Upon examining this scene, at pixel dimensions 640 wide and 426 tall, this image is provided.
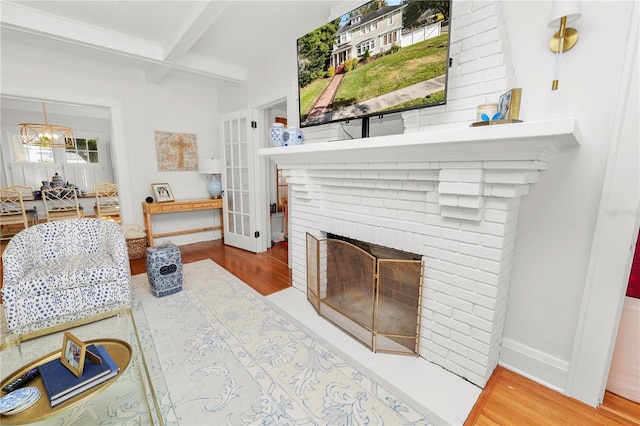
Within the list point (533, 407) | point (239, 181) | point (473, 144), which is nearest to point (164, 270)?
point (239, 181)

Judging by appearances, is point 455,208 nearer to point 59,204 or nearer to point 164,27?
point 164,27

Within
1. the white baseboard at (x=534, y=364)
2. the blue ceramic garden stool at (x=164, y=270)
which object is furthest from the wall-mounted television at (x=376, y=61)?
the blue ceramic garden stool at (x=164, y=270)

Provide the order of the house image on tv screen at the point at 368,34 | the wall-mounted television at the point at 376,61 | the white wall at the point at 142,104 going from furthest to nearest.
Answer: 1. the white wall at the point at 142,104
2. the house image on tv screen at the point at 368,34
3. the wall-mounted television at the point at 376,61

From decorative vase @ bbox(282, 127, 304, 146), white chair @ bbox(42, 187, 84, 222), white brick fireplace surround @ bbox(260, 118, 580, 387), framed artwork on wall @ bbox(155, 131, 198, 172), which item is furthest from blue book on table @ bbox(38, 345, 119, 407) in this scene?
white chair @ bbox(42, 187, 84, 222)

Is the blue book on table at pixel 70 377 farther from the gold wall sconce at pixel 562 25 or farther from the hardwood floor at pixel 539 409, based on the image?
the gold wall sconce at pixel 562 25

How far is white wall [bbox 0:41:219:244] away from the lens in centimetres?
294

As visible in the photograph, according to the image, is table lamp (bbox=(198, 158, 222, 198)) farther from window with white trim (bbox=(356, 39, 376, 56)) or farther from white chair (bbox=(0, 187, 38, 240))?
window with white trim (bbox=(356, 39, 376, 56))

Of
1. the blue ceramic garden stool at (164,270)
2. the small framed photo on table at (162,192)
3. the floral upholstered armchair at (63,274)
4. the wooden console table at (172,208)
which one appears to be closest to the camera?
the floral upholstered armchair at (63,274)

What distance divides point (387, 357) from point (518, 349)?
30.1 inches

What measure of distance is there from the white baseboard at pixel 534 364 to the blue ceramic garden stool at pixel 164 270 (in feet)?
8.74

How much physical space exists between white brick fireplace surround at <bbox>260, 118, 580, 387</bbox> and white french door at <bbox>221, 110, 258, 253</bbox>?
1.81m

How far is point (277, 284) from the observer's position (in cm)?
275

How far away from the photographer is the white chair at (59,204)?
4590 millimetres

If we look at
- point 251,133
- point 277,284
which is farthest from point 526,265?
point 251,133
